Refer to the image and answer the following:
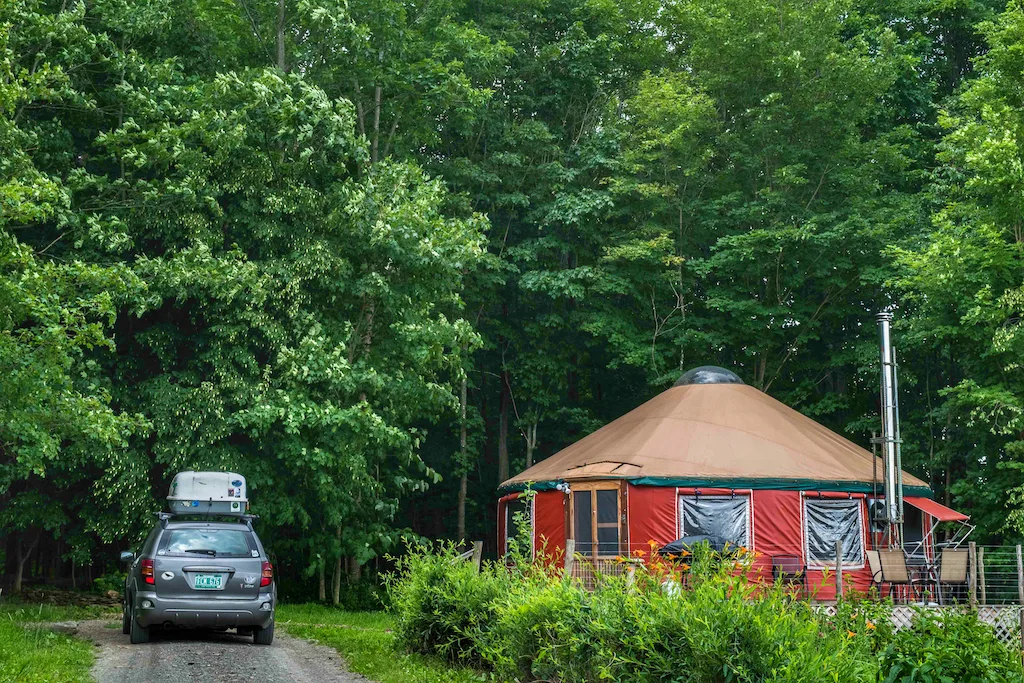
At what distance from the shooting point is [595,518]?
62.1 feet

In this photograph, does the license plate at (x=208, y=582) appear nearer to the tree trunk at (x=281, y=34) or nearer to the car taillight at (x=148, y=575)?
the car taillight at (x=148, y=575)

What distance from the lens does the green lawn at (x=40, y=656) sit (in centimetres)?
874

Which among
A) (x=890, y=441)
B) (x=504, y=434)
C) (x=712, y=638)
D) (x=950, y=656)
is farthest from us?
(x=504, y=434)

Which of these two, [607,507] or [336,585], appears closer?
[607,507]

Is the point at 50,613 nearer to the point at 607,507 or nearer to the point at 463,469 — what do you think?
the point at 607,507

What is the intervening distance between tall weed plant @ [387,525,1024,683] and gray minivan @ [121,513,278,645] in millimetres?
3235

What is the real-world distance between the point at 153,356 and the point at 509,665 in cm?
1377

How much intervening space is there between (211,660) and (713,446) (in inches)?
440

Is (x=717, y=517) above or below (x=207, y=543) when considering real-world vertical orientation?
below

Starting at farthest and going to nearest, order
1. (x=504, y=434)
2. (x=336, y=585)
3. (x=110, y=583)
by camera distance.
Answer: (x=504, y=434)
(x=336, y=585)
(x=110, y=583)

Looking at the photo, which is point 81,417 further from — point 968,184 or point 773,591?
point 968,184

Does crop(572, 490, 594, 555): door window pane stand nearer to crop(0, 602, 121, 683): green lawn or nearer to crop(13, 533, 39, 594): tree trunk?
crop(0, 602, 121, 683): green lawn

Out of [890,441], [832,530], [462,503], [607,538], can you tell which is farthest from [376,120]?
[832,530]

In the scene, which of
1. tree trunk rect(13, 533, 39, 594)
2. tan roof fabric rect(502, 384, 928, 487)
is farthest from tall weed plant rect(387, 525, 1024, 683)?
tree trunk rect(13, 533, 39, 594)
